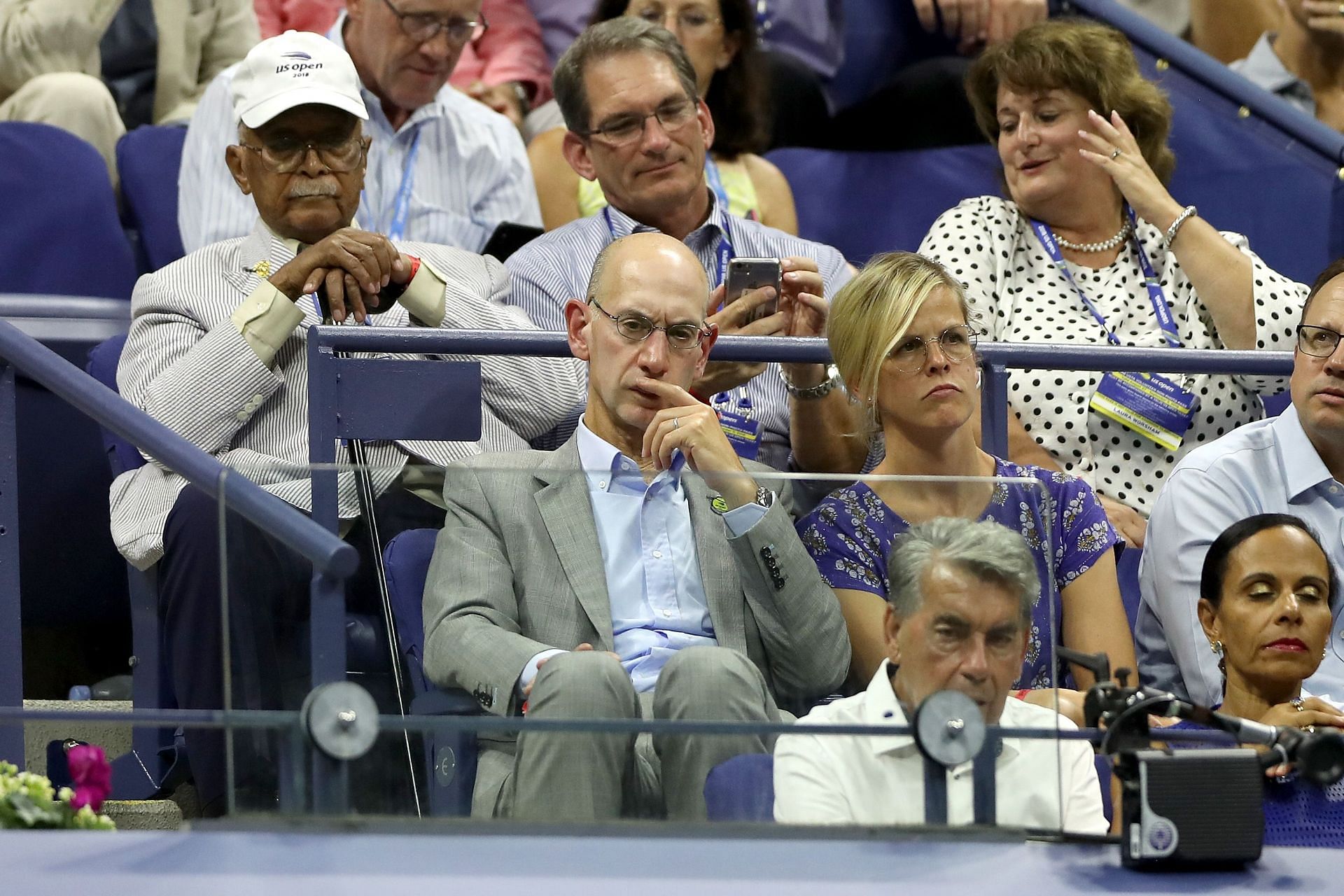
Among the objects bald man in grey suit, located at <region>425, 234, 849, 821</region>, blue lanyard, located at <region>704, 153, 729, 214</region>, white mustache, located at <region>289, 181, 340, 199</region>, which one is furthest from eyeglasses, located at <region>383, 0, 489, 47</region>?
bald man in grey suit, located at <region>425, 234, 849, 821</region>

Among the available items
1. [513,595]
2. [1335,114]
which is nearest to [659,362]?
[513,595]

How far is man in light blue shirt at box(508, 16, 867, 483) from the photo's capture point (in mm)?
3264

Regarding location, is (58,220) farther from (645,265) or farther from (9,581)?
(645,265)

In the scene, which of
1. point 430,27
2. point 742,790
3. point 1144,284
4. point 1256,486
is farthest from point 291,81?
point 742,790

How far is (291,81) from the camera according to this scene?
3.03 m

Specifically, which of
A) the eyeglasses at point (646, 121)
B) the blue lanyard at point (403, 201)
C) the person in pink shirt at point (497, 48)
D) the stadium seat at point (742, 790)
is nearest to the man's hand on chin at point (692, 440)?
the stadium seat at point (742, 790)

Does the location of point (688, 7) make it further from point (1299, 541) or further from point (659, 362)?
point (1299, 541)

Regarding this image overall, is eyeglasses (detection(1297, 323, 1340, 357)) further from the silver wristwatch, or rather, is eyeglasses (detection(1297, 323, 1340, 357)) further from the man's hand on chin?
the man's hand on chin

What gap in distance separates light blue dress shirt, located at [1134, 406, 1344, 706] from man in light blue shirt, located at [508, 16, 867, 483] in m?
0.66

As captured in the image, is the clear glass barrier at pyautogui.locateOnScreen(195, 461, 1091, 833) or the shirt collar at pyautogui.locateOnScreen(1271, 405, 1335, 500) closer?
the clear glass barrier at pyautogui.locateOnScreen(195, 461, 1091, 833)

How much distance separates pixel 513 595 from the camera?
2133mm

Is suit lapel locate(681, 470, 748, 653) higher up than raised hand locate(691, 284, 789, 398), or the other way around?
raised hand locate(691, 284, 789, 398)

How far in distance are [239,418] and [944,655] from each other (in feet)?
5.04

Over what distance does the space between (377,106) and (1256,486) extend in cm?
189
